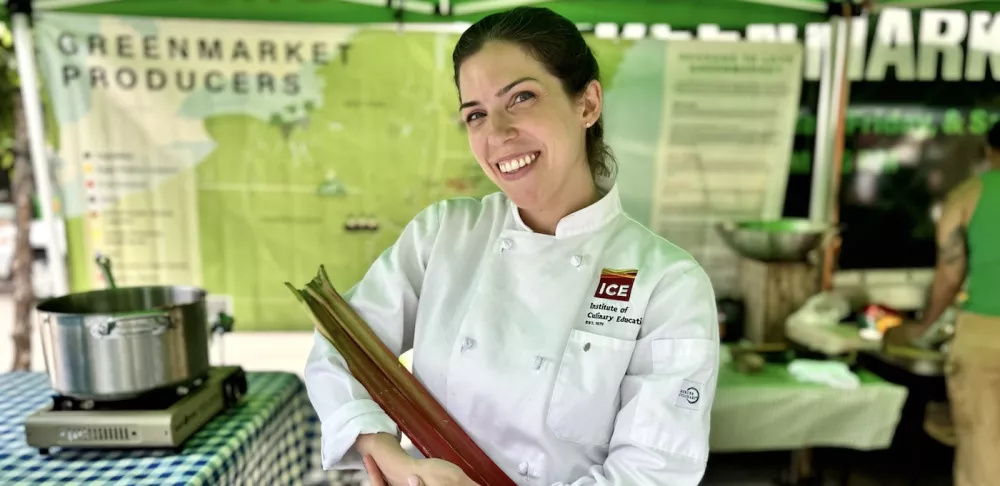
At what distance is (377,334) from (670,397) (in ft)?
1.96

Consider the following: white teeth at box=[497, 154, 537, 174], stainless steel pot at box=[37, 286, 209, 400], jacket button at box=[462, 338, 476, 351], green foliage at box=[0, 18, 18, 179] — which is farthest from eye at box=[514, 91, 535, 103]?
green foliage at box=[0, 18, 18, 179]

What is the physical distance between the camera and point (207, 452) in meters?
1.44

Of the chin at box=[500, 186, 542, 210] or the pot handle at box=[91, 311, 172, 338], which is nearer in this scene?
the chin at box=[500, 186, 542, 210]

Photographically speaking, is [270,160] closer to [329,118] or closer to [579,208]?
[329,118]

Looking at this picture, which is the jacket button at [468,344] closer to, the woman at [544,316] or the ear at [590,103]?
the woman at [544,316]

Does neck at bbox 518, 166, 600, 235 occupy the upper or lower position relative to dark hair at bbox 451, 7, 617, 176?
lower

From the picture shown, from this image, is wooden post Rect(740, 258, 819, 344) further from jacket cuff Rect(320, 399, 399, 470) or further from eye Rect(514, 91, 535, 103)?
jacket cuff Rect(320, 399, 399, 470)

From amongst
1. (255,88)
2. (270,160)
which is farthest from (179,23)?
(270,160)

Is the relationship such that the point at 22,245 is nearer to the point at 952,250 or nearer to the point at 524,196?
the point at 524,196

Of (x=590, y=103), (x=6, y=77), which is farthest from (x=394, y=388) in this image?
(x=6, y=77)

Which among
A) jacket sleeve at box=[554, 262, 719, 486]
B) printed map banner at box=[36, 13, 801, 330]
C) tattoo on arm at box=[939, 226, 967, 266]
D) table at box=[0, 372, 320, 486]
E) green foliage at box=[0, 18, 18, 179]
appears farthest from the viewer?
green foliage at box=[0, 18, 18, 179]

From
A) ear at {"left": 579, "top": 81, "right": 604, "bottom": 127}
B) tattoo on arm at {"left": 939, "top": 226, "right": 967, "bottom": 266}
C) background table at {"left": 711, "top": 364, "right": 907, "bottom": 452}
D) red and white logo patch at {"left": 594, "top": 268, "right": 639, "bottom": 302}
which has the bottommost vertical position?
background table at {"left": 711, "top": 364, "right": 907, "bottom": 452}

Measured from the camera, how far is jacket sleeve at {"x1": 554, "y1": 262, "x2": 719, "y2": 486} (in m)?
0.96

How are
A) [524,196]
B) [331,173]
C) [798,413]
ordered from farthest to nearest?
[331,173] < [798,413] < [524,196]
